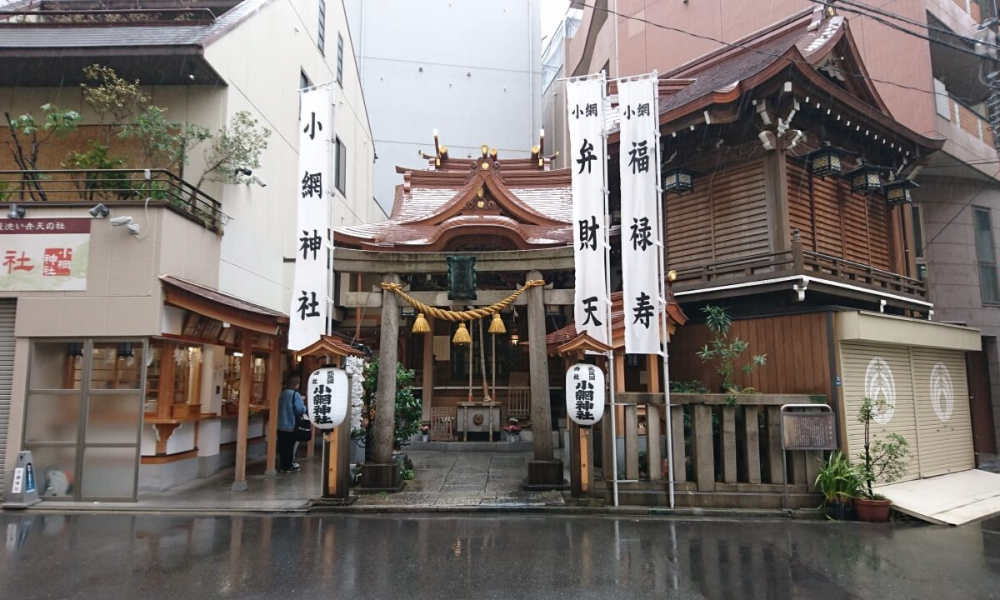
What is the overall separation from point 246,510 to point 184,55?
913 cm

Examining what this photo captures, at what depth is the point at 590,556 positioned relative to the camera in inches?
276

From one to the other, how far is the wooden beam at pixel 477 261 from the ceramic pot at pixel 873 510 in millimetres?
6027

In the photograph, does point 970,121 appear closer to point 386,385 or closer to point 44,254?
point 386,385

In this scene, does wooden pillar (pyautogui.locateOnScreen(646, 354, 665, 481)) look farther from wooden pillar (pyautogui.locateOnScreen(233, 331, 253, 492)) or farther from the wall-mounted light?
the wall-mounted light

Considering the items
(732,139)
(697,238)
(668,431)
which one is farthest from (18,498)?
(732,139)

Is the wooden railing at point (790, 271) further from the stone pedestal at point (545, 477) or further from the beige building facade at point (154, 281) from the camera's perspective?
the beige building facade at point (154, 281)

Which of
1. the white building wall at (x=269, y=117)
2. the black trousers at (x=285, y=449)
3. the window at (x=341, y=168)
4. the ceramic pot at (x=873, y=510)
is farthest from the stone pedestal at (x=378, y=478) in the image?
the window at (x=341, y=168)

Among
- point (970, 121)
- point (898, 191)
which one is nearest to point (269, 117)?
point (898, 191)

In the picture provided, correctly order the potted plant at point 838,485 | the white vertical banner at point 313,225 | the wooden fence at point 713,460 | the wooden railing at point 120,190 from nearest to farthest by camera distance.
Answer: the potted plant at point 838,485
the wooden fence at point 713,460
the white vertical banner at point 313,225
the wooden railing at point 120,190

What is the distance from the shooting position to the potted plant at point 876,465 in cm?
877

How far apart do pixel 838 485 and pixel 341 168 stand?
18.1 m

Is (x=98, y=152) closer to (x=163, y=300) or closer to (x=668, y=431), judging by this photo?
(x=163, y=300)

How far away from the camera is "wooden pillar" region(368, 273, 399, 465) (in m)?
10.1

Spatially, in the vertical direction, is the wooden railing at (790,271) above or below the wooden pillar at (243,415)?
above
